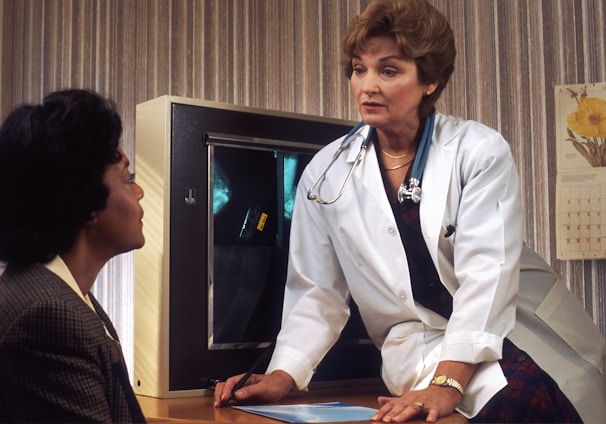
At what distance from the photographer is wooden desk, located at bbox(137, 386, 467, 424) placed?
1.51 metres

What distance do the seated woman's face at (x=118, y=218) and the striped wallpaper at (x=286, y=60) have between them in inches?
54.1

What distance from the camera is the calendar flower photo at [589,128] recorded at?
2.34 meters

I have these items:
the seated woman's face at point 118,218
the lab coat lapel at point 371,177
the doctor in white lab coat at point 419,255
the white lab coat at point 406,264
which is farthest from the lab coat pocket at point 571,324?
the seated woman's face at point 118,218

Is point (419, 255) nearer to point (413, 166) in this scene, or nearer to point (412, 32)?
point (413, 166)

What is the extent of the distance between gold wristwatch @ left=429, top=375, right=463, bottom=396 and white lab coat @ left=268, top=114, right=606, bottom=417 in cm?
5

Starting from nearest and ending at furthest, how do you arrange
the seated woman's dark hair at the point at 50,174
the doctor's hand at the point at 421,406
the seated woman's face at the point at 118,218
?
the seated woman's dark hair at the point at 50,174
the seated woman's face at the point at 118,218
the doctor's hand at the point at 421,406

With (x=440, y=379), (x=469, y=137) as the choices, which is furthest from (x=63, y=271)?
(x=469, y=137)

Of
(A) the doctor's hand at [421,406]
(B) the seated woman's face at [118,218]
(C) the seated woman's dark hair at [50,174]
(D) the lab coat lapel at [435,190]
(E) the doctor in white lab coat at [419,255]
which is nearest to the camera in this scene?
(C) the seated woman's dark hair at [50,174]

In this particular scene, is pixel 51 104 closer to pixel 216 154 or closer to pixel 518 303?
pixel 216 154

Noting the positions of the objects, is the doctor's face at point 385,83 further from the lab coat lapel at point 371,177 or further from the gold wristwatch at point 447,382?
the gold wristwatch at point 447,382

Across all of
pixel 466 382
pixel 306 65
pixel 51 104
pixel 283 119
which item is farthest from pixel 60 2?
pixel 466 382

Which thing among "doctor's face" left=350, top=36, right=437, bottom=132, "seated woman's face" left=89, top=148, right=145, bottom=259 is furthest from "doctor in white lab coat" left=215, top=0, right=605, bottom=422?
"seated woman's face" left=89, top=148, right=145, bottom=259

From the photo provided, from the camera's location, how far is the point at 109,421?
1.16 metres

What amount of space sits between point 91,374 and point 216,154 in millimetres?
925
